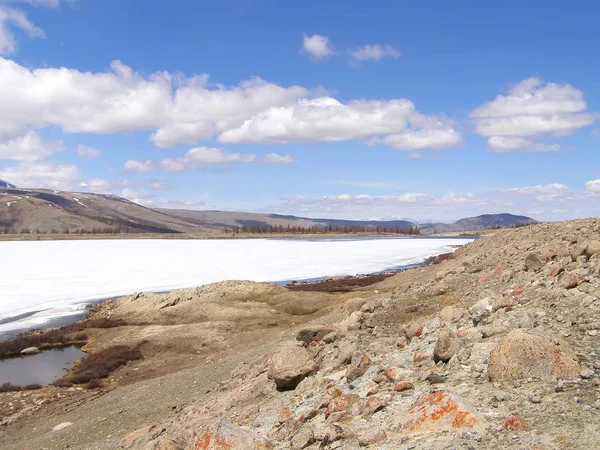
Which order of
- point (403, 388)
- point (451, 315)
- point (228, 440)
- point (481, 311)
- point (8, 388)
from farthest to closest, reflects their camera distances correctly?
1. point (8, 388)
2. point (451, 315)
3. point (481, 311)
4. point (403, 388)
5. point (228, 440)

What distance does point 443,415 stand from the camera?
6918 mm

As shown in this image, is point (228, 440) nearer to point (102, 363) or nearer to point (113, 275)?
point (102, 363)

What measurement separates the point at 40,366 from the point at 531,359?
31.3m

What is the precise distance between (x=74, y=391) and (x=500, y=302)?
21.4 m

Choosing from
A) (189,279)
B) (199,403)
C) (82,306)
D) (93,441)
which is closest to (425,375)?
(199,403)

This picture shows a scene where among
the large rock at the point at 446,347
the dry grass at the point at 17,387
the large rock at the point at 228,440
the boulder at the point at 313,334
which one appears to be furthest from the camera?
the dry grass at the point at 17,387

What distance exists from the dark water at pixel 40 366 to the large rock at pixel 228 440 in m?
23.3

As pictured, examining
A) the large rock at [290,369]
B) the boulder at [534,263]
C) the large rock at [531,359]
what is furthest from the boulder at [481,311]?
the boulder at [534,263]

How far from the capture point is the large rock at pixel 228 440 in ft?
26.0

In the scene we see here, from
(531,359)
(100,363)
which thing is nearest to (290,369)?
(531,359)

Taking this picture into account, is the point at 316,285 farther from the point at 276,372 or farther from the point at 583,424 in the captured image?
the point at 583,424

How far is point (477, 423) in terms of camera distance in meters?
6.62

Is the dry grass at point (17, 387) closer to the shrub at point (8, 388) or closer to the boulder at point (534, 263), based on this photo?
the shrub at point (8, 388)

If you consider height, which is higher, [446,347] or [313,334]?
[446,347]
